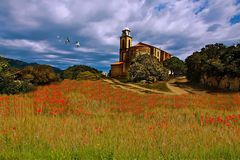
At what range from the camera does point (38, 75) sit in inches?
723

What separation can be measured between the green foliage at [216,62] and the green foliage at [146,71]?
717 centimetres

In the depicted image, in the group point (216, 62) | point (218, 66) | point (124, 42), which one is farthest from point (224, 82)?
point (124, 42)

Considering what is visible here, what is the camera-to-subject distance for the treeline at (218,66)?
25.3 m

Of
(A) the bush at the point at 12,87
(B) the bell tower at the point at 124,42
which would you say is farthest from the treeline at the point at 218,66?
(B) the bell tower at the point at 124,42

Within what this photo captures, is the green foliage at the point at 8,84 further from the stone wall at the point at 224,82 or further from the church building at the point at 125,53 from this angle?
the church building at the point at 125,53

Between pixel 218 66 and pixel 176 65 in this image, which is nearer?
pixel 218 66

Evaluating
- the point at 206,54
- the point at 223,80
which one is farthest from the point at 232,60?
the point at 206,54

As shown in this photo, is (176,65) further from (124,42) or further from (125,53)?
(124,42)

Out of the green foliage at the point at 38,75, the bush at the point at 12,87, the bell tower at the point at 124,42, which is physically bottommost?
the bush at the point at 12,87

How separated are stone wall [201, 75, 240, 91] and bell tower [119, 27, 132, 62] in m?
37.0

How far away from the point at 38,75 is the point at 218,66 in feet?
83.6

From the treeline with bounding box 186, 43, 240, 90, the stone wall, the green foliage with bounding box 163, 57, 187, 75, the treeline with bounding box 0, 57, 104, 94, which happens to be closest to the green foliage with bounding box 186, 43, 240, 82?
the treeline with bounding box 186, 43, 240, 90

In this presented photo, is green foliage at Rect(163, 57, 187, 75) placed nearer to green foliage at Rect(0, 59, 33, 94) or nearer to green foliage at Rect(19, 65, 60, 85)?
green foliage at Rect(19, 65, 60, 85)

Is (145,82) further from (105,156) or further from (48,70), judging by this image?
(105,156)
